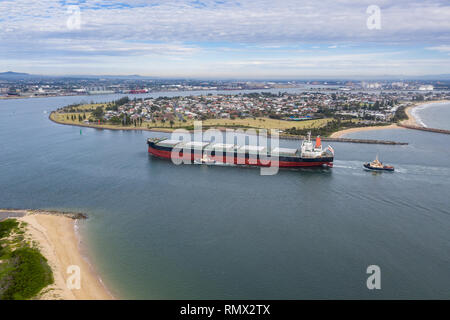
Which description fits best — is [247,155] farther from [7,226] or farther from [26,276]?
[26,276]

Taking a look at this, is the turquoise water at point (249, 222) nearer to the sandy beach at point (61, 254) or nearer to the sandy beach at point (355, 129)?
the sandy beach at point (61, 254)

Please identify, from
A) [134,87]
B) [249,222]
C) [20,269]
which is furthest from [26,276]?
[134,87]

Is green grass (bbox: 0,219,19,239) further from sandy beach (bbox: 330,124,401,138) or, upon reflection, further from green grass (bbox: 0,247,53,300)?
sandy beach (bbox: 330,124,401,138)

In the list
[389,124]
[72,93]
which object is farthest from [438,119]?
[72,93]

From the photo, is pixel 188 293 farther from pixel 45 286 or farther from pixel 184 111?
pixel 184 111

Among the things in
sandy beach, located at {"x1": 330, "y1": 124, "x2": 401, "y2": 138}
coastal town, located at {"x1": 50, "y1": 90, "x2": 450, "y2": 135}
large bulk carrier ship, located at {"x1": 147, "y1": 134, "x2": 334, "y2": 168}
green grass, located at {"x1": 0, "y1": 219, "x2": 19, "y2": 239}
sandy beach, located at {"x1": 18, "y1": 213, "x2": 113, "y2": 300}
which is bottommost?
sandy beach, located at {"x1": 18, "y1": 213, "x2": 113, "y2": 300}

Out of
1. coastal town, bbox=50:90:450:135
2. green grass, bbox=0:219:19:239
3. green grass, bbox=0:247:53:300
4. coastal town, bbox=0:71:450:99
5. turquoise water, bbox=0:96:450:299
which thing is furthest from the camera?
coastal town, bbox=0:71:450:99

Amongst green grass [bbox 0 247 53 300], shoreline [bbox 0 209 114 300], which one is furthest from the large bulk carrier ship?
green grass [bbox 0 247 53 300]
